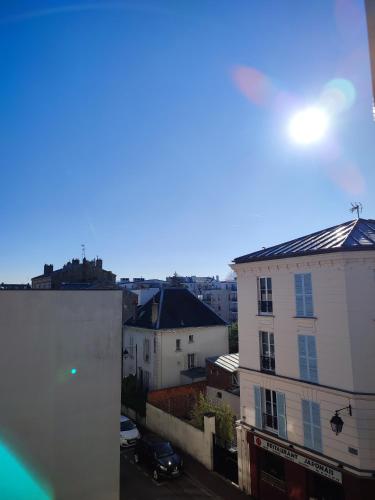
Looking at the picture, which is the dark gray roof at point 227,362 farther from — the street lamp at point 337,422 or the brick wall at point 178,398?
the street lamp at point 337,422

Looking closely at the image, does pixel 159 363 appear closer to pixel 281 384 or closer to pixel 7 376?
pixel 281 384

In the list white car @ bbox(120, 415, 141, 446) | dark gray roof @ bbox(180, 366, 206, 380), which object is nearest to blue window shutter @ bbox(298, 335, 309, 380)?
white car @ bbox(120, 415, 141, 446)

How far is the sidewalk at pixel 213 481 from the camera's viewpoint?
43.6 ft

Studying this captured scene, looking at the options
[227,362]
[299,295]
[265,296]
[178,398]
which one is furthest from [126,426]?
[299,295]

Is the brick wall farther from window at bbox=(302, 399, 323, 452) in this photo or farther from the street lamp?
the street lamp

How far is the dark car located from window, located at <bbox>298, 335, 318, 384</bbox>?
7089 mm

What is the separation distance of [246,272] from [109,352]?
8462 millimetres

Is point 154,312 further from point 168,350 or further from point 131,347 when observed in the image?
point 131,347

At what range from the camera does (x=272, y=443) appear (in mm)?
12609

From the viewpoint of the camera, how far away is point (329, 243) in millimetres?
11805

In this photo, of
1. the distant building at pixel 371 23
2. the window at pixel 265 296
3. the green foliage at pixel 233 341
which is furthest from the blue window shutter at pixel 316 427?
the green foliage at pixel 233 341

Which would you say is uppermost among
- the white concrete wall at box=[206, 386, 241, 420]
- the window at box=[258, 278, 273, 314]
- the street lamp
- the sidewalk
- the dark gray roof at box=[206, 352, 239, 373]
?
the window at box=[258, 278, 273, 314]

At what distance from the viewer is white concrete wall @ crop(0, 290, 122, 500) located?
601 cm

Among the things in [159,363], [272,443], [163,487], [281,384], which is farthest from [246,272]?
[159,363]
